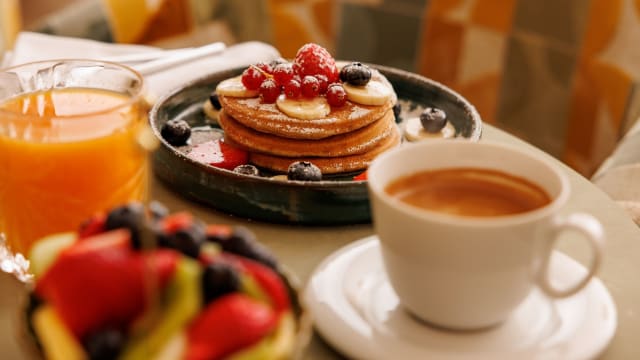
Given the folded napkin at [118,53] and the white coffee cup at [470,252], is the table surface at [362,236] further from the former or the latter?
the folded napkin at [118,53]

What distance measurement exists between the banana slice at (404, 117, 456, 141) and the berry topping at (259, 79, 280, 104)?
0.22m

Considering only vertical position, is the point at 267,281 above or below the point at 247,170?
above

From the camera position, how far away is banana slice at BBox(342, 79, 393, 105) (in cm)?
127

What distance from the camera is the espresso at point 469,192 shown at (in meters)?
0.82

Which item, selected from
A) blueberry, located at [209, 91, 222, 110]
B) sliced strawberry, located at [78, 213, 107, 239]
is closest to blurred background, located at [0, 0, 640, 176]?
blueberry, located at [209, 91, 222, 110]

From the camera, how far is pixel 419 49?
2.39 meters

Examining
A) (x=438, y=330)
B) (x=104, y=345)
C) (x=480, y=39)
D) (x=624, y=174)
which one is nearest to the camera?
(x=104, y=345)

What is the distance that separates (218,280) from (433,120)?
2.57 feet

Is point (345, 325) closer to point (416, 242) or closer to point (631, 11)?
point (416, 242)

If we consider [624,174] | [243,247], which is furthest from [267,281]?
[624,174]

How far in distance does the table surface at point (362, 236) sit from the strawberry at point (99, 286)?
10.5 inches

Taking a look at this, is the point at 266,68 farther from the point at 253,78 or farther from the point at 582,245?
the point at 582,245

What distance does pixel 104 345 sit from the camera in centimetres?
56

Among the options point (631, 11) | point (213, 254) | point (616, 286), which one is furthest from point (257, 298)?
point (631, 11)
